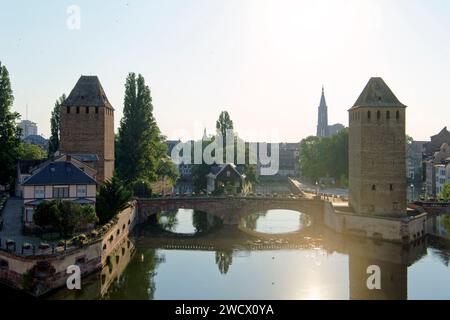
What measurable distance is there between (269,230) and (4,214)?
25825 millimetres

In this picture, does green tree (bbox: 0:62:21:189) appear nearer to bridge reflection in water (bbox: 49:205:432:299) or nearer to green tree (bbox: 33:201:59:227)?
bridge reflection in water (bbox: 49:205:432:299)

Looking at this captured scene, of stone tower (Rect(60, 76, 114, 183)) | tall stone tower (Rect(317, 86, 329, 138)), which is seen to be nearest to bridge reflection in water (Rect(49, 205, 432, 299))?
stone tower (Rect(60, 76, 114, 183))

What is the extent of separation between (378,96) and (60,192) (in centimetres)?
3043

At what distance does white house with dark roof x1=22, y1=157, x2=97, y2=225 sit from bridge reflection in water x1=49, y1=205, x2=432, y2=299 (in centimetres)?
579

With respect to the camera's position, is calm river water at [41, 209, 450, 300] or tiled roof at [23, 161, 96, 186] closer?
calm river water at [41, 209, 450, 300]

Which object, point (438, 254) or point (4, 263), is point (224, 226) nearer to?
point (438, 254)

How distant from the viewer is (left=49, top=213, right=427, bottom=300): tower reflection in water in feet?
96.8

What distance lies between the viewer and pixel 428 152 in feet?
335

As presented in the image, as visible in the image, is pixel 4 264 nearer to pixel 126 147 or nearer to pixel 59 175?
pixel 59 175

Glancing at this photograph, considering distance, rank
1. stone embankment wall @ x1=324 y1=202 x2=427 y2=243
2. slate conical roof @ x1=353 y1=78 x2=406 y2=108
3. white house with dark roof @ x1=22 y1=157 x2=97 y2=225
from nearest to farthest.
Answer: white house with dark roof @ x1=22 y1=157 x2=97 y2=225
stone embankment wall @ x1=324 y1=202 x2=427 y2=243
slate conical roof @ x1=353 y1=78 x2=406 y2=108

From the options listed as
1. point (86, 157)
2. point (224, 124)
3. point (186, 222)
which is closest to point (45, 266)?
point (86, 157)

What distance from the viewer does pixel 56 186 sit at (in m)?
39.2

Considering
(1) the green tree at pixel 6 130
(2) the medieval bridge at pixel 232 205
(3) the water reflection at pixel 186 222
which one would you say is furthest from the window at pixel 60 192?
(1) the green tree at pixel 6 130

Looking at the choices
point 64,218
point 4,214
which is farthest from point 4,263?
point 4,214
